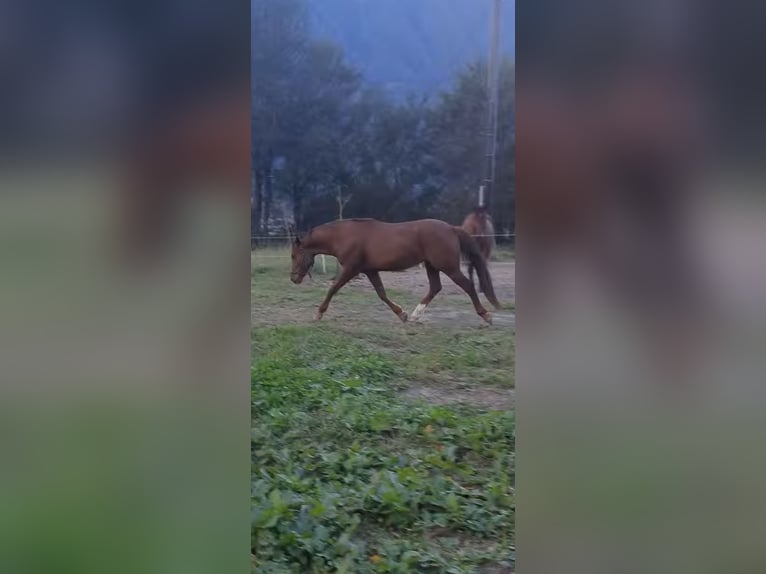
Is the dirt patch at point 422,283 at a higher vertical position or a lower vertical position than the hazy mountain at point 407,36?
lower

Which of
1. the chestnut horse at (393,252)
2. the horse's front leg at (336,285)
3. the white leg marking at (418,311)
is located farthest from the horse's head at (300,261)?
the white leg marking at (418,311)

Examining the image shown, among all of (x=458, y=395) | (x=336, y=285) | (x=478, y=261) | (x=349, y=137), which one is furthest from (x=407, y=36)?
(x=458, y=395)

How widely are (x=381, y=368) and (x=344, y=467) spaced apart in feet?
1.61

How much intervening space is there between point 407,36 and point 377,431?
1.30 meters

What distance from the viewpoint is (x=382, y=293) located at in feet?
8.58

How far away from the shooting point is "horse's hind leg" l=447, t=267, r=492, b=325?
220 cm

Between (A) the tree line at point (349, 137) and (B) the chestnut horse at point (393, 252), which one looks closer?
(A) the tree line at point (349, 137)

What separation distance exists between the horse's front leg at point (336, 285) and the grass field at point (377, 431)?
0.10ft

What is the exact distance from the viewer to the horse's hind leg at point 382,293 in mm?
2541

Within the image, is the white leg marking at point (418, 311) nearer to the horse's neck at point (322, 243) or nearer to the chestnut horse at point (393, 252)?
the chestnut horse at point (393, 252)
